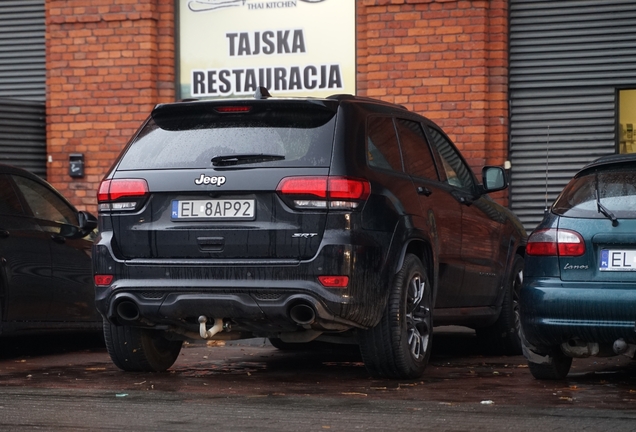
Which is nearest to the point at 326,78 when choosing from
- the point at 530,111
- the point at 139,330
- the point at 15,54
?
the point at 530,111

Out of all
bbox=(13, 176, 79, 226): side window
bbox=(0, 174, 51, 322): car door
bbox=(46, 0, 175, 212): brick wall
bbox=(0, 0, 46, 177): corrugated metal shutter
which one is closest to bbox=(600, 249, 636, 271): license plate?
bbox=(0, 174, 51, 322): car door

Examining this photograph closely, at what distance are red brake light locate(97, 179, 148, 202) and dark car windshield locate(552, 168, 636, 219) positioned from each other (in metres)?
2.56

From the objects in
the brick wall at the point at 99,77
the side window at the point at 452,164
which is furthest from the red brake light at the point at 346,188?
the brick wall at the point at 99,77

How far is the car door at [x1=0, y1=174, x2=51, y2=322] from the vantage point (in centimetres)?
991

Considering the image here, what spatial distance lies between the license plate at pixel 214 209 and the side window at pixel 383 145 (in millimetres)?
861

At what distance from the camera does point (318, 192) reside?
25.5 ft

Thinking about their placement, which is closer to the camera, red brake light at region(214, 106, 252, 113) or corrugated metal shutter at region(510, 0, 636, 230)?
red brake light at region(214, 106, 252, 113)

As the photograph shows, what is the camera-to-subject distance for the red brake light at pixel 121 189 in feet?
26.8

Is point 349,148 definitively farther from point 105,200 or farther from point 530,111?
point 530,111

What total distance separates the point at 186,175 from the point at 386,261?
1.33 metres

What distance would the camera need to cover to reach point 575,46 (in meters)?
14.4

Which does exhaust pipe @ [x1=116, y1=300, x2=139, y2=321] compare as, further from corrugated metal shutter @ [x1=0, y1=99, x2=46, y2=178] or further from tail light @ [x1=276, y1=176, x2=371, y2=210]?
corrugated metal shutter @ [x1=0, y1=99, x2=46, y2=178]

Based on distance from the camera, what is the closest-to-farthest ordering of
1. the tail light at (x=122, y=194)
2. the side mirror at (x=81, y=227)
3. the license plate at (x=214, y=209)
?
the license plate at (x=214, y=209), the tail light at (x=122, y=194), the side mirror at (x=81, y=227)

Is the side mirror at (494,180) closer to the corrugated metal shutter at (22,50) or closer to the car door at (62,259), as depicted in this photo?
the car door at (62,259)
